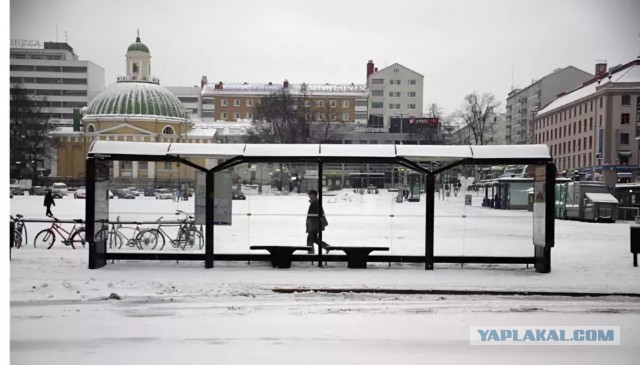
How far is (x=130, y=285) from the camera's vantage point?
10.6m

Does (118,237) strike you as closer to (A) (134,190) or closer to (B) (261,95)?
(A) (134,190)

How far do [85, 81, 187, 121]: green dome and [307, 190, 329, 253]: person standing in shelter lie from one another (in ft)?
239

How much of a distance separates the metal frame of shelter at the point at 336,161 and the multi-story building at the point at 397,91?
9882 cm

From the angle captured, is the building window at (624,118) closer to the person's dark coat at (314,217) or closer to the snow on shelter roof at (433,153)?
the snow on shelter roof at (433,153)

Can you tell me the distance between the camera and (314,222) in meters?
13.2

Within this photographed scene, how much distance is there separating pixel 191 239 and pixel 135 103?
72755 mm

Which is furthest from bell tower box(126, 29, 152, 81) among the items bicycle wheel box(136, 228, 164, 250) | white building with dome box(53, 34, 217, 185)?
bicycle wheel box(136, 228, 164, 250)

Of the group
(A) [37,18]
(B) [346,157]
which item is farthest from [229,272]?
(A) [37,18]

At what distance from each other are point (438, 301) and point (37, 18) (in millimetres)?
7506

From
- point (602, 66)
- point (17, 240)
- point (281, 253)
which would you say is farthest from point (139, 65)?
point (281, 253)

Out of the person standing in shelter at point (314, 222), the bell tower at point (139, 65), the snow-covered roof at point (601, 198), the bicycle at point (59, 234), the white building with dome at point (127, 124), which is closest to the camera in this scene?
the person standing in shelter at point (314, 222)

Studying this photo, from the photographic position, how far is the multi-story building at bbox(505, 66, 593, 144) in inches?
3295

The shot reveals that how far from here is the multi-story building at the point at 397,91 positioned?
110938 millimetres

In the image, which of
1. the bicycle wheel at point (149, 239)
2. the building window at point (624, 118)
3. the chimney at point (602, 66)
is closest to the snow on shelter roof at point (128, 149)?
the bicycle wheel at point (149, 239)
